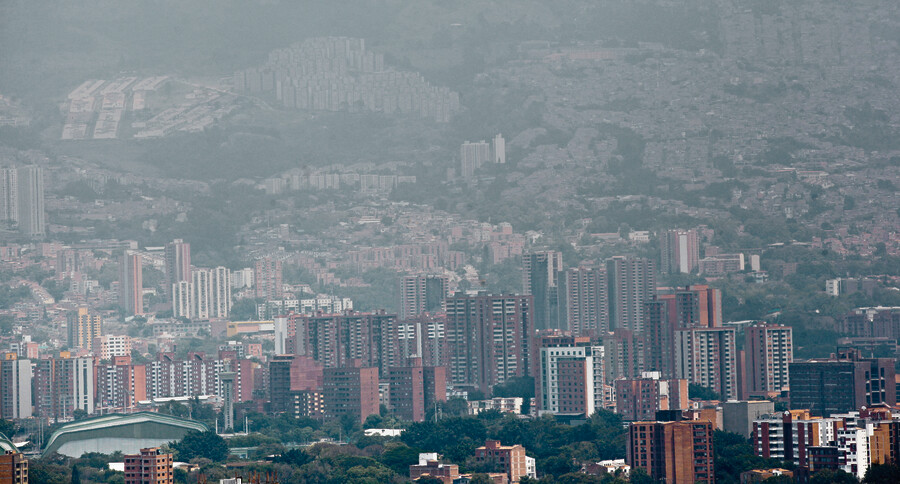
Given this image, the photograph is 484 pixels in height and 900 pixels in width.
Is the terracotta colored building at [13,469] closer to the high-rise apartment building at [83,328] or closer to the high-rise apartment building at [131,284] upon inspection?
the high-rise apartment building at [83,328]

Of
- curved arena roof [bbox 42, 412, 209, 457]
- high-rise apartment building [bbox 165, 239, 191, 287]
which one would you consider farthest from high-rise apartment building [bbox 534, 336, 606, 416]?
high-rise apartment building [bbox 165, 239, 191, 287]

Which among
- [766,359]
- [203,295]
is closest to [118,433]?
[766,359]

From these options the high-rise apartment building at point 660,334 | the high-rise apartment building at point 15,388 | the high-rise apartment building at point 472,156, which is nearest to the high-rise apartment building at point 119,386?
the high-rise apartment building at point 15,388

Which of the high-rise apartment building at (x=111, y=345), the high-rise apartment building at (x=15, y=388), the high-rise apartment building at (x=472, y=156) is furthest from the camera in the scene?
the high-rise apartment building at (x=472, y=156)

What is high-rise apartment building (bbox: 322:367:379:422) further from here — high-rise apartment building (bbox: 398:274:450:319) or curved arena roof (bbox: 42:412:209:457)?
high-rise apartment building (bbox: 398:274:450:319)

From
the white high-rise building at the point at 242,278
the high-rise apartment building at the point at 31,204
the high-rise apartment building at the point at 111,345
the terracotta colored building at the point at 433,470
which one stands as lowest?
the terracotta colored building at the point at 433,470

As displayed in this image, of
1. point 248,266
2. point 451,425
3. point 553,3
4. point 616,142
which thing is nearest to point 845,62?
point 616,142
